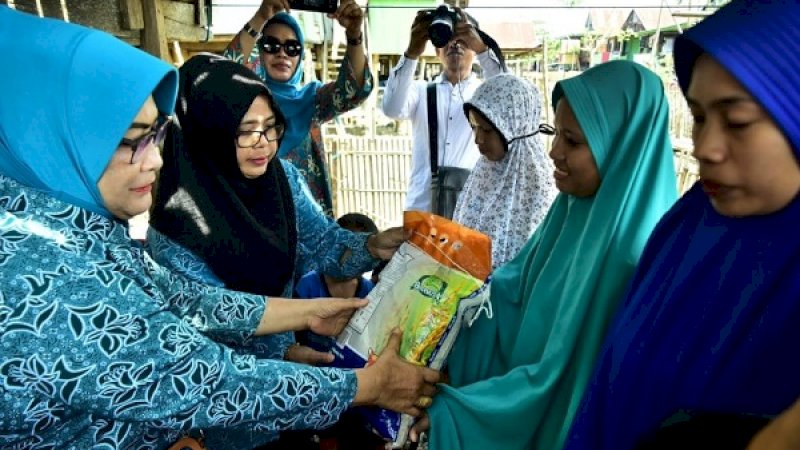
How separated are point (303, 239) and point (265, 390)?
937 mm

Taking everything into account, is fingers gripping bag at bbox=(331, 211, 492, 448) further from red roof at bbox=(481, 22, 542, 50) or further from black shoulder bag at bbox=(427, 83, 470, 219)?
red roof at bbox=(481, 22, 542, 50)

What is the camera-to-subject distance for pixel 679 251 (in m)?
1.05

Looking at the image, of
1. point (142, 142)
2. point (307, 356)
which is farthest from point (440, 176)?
point (142, 142)

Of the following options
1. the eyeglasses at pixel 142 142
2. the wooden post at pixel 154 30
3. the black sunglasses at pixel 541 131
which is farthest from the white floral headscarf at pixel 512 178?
the wooden post at pixel 154 30

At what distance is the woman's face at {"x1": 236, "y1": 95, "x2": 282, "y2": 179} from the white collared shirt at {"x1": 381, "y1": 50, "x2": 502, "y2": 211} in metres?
1.77

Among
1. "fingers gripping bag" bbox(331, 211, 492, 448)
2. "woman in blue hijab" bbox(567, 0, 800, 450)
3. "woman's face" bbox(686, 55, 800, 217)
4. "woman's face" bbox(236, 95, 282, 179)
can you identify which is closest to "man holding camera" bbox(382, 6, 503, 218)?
"woman's face" bbox(236, 95, 282, 179)

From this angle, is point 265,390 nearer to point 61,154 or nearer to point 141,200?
point 141,200

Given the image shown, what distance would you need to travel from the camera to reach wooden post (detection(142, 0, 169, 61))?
3.02 metres

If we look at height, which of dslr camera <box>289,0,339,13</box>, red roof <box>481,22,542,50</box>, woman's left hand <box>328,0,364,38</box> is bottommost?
woman's left hand <box>328,0,364,38</box>

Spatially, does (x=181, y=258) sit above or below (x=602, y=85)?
below

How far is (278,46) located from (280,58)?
0.06m

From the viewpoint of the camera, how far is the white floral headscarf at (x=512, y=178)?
2.46 metres

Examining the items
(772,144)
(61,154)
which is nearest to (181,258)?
(61,154)

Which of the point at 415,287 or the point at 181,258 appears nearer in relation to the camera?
the point at 415,287
